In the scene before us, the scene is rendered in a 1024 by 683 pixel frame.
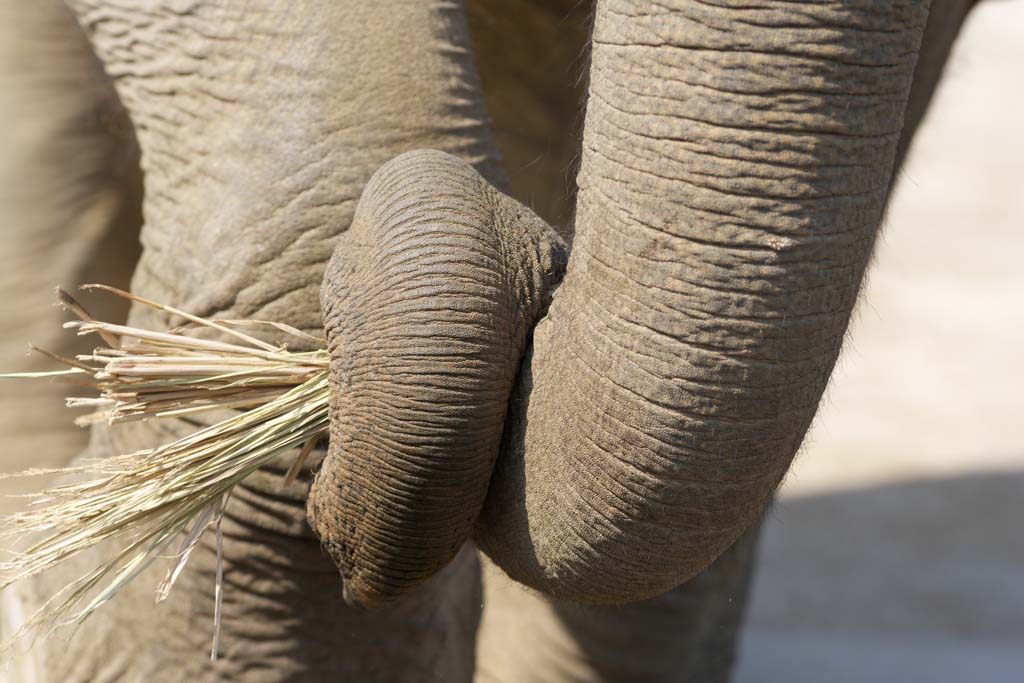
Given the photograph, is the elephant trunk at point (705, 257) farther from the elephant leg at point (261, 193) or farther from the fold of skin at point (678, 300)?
the elephant leg at point (261, 193)

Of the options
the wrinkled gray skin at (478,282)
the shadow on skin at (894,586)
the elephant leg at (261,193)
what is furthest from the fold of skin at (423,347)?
the shadow on skin at (894,586)

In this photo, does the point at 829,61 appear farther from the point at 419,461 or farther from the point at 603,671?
the point at 603,671

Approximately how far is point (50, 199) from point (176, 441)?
0.47 meters

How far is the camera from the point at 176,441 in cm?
118

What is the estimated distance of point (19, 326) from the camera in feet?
4.99

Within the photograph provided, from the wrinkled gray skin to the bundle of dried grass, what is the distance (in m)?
0.07

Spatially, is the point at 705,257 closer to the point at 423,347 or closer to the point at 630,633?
the point at 423,347

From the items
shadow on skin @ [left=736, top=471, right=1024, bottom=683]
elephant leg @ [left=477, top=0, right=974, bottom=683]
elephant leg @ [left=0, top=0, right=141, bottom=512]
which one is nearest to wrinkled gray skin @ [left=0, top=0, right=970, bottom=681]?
elephant leg @ [left=0, top=0, right=141, bottom=512]

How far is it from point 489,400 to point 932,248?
5315mm

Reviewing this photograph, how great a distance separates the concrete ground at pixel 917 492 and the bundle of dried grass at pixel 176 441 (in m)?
0.52

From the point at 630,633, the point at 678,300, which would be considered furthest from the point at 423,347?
the point at 630,633

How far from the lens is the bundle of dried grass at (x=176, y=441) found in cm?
110

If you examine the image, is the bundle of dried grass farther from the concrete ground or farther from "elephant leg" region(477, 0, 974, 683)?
"elephant leg" region(477, 0, 974, 683)

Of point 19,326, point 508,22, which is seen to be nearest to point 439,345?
point 19,326
